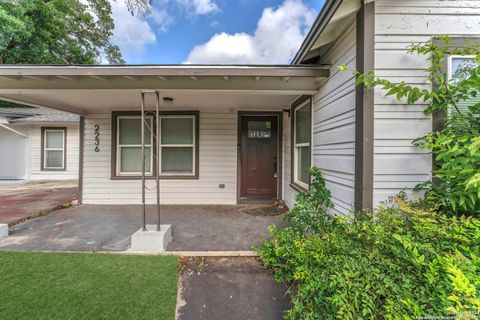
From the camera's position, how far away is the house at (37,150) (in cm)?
836

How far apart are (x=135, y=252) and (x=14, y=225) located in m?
2.65

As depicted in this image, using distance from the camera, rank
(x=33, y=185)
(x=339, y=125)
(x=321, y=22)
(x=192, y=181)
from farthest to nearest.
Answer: (x=33, y=185)
(x=192, y=181)
(x=339, y=125)
(x=321, y=22)

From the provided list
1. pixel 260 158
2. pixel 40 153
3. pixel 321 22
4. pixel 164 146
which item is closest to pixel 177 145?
Answer: pixel 164 146

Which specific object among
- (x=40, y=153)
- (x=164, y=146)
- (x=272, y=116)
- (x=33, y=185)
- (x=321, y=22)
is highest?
(x=321, y=22)

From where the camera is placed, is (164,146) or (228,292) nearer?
(228,292)

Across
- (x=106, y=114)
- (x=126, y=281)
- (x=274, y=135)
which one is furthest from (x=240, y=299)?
(x=106, y=114)

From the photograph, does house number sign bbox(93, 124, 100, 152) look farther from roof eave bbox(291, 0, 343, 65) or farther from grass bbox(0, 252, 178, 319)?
roof eave bbox(291, 0, 343, 65)

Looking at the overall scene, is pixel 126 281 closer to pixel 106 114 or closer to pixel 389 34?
pixel 389 34

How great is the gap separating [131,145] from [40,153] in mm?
5785

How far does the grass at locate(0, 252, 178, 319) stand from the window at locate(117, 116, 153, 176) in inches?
111

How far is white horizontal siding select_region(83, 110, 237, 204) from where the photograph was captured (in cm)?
531

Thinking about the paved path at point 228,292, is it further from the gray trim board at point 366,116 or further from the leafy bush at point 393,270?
the gray trim board at point 366,116

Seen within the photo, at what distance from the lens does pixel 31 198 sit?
5.70 meters

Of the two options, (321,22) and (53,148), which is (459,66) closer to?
(321,22)
